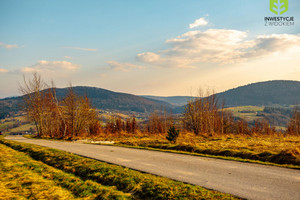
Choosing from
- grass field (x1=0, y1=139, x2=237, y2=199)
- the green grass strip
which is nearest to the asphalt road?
grass field (x1=0, y1=139, x2=237, y2=199)

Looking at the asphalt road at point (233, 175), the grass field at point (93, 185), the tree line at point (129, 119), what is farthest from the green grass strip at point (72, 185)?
the tree line at point (129, 119)

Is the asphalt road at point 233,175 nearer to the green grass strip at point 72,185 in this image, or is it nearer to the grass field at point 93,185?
the grass field at point 93,185

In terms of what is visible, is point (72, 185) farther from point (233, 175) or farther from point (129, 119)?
point (129, 119)

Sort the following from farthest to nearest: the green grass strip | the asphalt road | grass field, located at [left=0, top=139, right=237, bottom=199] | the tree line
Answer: the tree line < the green grass strip < grass field, located at [left=0, top=139, right=237, bottom=199] < the asphalt road

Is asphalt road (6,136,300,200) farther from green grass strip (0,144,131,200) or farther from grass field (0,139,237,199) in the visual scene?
green grass strip (0,144,131,200)

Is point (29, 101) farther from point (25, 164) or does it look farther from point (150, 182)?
point (150, 182)

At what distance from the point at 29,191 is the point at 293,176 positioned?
912 centimetres

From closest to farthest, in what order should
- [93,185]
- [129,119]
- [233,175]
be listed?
1. [93,185]
2. [233,175]
3. [129,119]

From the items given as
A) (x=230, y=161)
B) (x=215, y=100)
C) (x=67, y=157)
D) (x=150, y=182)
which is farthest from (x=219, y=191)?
(x=215, y=100)

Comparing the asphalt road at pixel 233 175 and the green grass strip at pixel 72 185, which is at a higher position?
the asphalt road at pixel 233 175

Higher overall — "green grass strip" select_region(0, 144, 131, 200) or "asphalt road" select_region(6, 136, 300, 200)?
"asphalt road" select_region(6, 136, 300, 200)

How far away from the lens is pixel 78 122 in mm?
30391

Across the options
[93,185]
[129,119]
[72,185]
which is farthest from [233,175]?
[129,119]

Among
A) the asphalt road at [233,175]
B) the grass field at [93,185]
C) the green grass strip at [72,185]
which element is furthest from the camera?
the green grass strip at [72,185]
